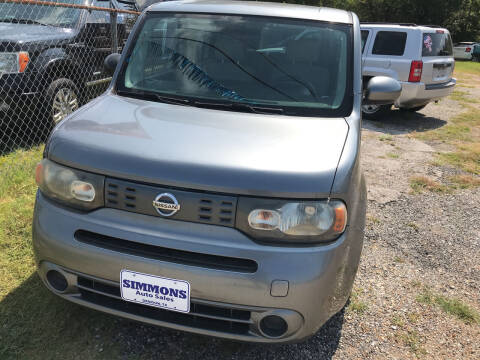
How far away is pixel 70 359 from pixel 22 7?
467cm

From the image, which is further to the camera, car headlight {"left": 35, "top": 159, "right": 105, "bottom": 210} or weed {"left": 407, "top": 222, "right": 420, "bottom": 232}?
weed {"left": 407, "top": 222, "right": 420, "bottom": 232}

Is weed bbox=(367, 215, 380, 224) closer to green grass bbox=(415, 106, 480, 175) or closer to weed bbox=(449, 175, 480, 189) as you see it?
weed bbox=(449, 175, 480, 189)

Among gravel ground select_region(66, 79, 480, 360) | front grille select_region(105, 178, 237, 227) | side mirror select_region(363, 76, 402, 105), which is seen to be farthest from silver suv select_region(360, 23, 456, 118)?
front grille select_region(105, 178, 237, 227)

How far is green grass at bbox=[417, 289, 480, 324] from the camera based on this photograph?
285 cm

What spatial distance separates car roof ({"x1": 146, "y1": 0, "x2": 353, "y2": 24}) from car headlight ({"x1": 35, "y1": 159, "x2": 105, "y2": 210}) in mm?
1617

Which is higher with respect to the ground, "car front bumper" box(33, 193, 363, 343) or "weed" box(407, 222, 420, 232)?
"car front bumper" box(33, 193, 363, 343)

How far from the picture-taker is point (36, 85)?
A: 4.83m

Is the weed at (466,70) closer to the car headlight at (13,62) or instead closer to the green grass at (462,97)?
the green grass at (462,97)

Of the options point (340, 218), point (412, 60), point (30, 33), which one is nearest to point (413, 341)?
point (340, 218)

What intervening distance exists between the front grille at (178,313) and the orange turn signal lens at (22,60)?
3.45m

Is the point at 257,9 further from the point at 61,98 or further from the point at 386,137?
the point at 386,137

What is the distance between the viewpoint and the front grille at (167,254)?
1853 millimetres

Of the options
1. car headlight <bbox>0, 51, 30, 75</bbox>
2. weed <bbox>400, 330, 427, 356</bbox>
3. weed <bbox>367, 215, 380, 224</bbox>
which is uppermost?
car headlight <bbox>0, 51, 30, 75</bbox>

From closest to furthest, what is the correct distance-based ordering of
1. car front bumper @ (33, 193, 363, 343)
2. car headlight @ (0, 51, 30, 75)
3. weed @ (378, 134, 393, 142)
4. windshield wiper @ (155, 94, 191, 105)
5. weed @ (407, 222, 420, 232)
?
car front bumper @ (33, 193, 363, 343)
windshield wiper @ (155, 94, 191, 105)
weed @ (407, 222, 420, 232)
car headlight @ (0, 51, 30, 75)
weed @ (378, 134, 393, 142)
